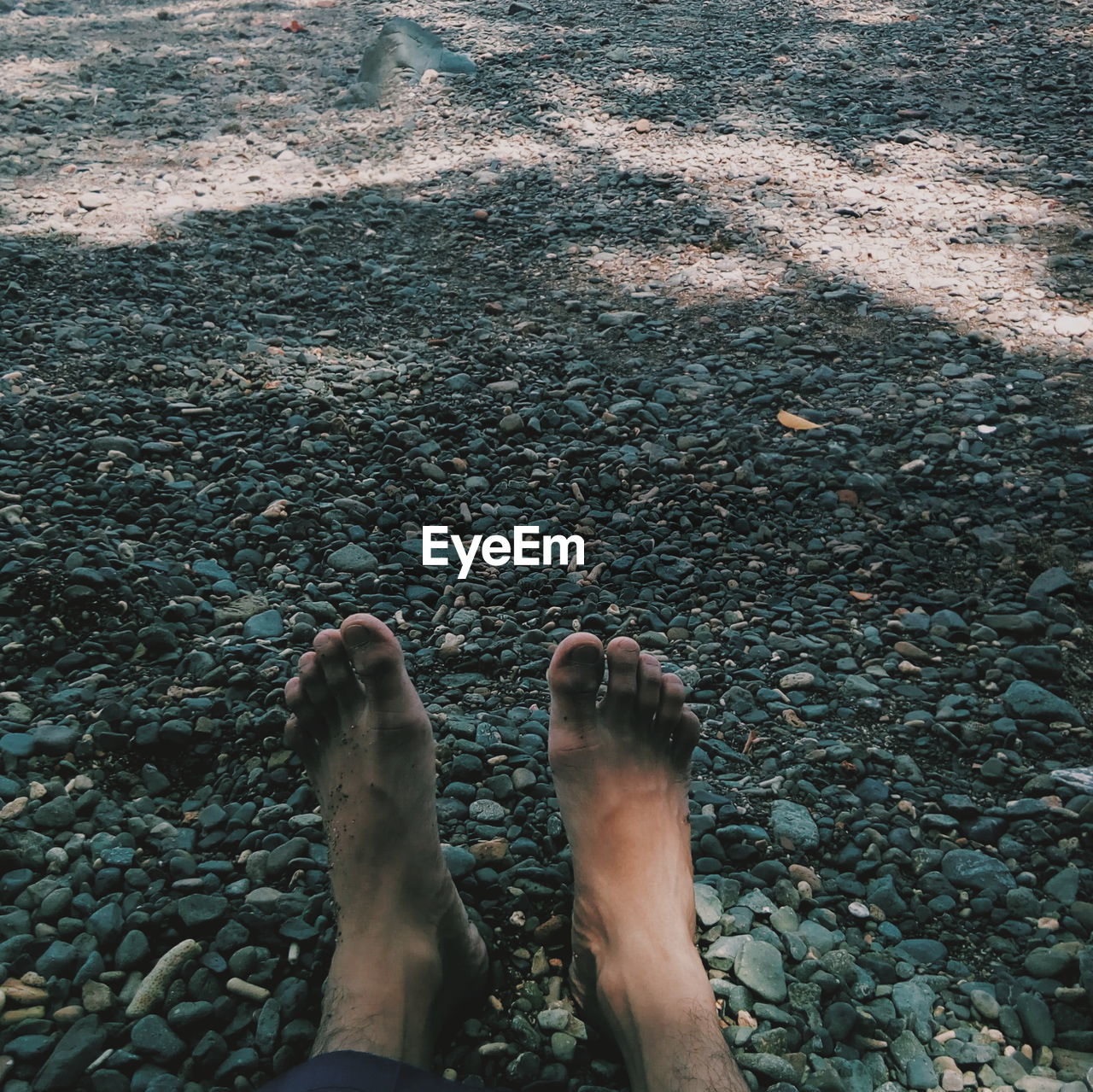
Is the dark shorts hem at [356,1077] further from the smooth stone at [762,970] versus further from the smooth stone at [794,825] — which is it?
the smooth stone at [794,825]

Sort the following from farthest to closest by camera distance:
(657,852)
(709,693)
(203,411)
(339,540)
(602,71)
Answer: (602,71)
(203,411)
(339,540)
(709,693)
(657,852)

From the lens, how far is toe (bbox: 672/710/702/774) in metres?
2.00

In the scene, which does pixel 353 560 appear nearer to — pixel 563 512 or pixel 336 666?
pixel 563 512

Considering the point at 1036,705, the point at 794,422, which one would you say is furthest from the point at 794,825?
the point at 794,422

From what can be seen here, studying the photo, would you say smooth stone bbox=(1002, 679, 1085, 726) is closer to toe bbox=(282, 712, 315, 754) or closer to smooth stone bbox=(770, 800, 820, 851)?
smooth stone bbox=(770, 800, 820, 851)

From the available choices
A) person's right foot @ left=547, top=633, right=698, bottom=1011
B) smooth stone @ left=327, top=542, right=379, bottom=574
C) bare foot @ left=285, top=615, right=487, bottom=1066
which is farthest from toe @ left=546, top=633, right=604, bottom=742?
smooth stone @ left=327, top=542, right=379, bottom=574

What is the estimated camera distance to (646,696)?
2.01m

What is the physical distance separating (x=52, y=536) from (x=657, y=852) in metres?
1.76

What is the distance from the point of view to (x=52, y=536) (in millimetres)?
2623

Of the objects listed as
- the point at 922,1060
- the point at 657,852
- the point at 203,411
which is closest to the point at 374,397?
the point at 203,411

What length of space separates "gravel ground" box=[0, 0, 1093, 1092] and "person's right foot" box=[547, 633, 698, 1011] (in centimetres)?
10

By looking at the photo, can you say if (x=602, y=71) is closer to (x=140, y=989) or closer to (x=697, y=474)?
(x=697, y=474)

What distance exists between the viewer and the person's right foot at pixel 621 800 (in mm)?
1730

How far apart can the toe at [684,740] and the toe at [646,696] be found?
0.05 m
